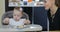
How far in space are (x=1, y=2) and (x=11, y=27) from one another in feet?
0.87

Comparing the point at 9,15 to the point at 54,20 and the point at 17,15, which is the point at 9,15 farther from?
the point at 54,20

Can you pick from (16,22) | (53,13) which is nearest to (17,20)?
(16,22)

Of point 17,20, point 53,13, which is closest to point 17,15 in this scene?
point 17,20

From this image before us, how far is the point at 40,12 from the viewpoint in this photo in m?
1.55

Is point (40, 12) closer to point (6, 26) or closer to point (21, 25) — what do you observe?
point (21, 25)

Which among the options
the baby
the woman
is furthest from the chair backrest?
the woman

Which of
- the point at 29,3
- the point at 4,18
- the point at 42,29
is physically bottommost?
the point at 42,29

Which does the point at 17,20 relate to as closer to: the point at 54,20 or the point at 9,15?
the point at 9,15

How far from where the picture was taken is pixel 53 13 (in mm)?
1568

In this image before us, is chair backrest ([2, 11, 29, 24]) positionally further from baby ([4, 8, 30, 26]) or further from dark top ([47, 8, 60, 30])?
dark top ([47, 8, 60, 30])

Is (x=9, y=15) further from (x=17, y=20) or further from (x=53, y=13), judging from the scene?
(x=53, y=13)

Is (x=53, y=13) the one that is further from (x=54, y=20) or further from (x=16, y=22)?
(x=16, y=22)

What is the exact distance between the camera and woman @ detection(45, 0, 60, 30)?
1554mm

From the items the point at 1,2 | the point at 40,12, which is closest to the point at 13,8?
the point at 1,2
